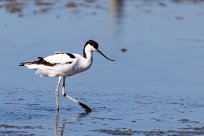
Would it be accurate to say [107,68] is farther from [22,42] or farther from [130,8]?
[130,8]

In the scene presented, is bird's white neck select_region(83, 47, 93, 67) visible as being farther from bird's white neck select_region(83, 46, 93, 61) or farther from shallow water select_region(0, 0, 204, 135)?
shallow water select_region(0, 0, 204, 135)

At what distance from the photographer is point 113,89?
42.5 feet

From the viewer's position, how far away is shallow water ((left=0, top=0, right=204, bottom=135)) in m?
10.7

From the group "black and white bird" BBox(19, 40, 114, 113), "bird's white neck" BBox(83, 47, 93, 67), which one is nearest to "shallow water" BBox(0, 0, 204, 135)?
"black and white bird" BBox(19, 40, 114, 113)

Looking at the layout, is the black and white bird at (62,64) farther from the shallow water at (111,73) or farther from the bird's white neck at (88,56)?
the shallow water at (111,73)

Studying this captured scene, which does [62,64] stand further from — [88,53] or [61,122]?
[61,122]

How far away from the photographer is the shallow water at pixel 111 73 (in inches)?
421

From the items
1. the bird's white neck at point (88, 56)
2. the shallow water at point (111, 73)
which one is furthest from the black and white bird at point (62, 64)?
the shallow water at point (111, 73)

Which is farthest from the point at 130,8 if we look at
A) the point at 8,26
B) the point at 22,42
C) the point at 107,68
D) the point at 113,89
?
the point at 113,89

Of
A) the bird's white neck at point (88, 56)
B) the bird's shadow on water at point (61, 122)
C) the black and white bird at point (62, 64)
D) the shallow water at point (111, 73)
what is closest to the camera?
the bird's shadow on water at point (61, 122)

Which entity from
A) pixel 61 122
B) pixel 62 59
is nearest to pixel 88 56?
pixel 62 59

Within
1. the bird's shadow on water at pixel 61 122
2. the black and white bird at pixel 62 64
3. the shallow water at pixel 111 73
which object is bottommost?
the shallow water at pixel 111 73

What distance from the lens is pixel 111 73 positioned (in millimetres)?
14281

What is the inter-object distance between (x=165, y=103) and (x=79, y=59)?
1438mm
